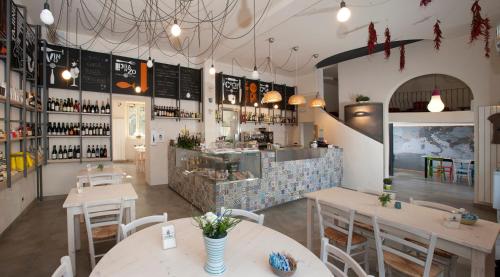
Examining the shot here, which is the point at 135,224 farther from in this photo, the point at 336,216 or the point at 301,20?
the point at 301,20

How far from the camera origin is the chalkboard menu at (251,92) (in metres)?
8.30

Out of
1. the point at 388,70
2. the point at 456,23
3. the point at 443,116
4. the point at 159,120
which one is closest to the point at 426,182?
the point at 443,116

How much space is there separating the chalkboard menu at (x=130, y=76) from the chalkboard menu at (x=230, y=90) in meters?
2.05

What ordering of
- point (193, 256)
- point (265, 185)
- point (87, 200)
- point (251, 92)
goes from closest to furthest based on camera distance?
point (193, 256) → point (87, 200) → point (265, 185) → point (251, 92)

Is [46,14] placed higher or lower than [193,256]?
higher

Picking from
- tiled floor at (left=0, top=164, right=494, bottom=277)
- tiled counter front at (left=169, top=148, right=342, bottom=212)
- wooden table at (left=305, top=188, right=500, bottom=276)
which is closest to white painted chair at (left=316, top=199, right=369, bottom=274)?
wooden table at (left=305, top=188, right=500, bottom=276)

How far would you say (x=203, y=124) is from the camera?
7254 mm

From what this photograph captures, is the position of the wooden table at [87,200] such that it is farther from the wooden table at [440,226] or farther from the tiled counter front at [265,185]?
the wooden table at [440,226]

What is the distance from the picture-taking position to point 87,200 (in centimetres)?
259

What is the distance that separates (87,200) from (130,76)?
458 cm

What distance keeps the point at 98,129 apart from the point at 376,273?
20.1 feet

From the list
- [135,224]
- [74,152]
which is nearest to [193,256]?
[135,224]

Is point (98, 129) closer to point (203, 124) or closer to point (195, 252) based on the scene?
point (203, 124)

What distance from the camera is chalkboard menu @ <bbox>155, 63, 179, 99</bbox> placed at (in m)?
6.75
